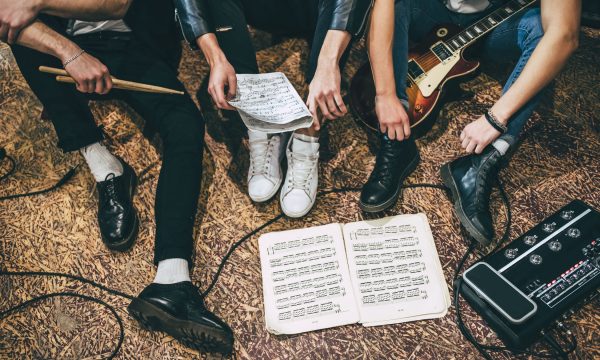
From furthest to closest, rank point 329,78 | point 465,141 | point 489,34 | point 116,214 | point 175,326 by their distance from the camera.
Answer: point 489,34 < point 116,214 < point 465,141 < point 329,78 < point 175,326

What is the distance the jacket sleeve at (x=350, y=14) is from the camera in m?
1.63

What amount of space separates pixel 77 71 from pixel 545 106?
224 cm

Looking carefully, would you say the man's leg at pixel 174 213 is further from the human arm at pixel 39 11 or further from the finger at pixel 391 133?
the finger at pixel 391 133

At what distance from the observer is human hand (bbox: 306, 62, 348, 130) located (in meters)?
1.66

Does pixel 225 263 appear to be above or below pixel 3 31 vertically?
below

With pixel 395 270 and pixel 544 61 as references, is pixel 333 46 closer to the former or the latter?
pixel 544 61

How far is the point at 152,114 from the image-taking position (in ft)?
6.00

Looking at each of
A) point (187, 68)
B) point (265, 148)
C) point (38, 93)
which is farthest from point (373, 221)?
point (38, 93)

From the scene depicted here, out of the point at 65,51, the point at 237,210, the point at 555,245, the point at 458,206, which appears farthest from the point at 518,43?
the point at 65,51

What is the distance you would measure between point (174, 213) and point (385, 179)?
3.05ft

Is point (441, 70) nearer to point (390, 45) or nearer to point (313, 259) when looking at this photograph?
point (390, 45)

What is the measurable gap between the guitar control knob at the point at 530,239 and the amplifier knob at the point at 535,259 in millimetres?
54

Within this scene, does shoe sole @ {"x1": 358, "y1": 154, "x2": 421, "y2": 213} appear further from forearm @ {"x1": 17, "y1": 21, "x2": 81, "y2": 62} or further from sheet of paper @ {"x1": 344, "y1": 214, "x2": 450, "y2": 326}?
forearm @ {"x1": 17, "y1": 21, "x2": 81, "y2": 62}

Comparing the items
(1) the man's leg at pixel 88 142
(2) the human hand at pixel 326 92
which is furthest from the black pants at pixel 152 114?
(2) the human hand at pixel 326 92
